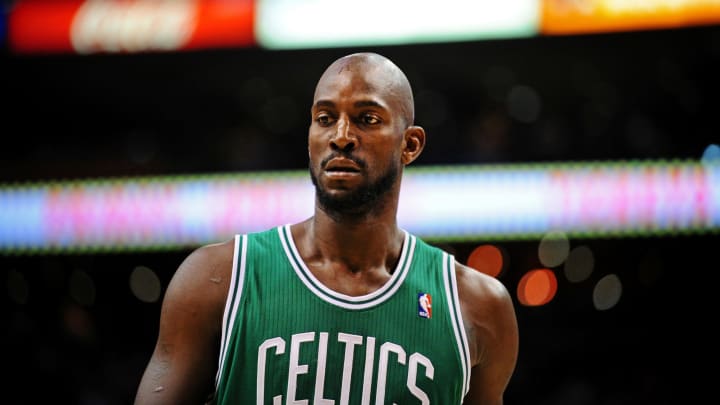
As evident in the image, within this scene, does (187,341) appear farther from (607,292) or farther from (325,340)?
(607,292)

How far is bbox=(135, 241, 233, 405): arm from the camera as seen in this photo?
2.79 metres

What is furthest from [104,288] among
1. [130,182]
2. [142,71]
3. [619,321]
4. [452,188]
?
[619,321]

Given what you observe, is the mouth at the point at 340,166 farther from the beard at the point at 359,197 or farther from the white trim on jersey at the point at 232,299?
the white trim on jersey at the point at 232,299

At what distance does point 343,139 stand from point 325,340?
0.62 metres

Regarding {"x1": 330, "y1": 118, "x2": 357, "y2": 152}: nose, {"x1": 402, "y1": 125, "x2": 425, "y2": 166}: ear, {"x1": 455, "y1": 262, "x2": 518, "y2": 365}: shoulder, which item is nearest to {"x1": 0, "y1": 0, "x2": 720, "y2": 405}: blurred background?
{"x1": 402, "y1": 125, "x2": 425, "y2": 166}: ear

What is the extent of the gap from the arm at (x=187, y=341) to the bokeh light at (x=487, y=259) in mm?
8285

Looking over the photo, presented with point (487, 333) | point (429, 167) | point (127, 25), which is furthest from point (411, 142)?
point (127, 25)

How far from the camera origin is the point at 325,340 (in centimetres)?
288

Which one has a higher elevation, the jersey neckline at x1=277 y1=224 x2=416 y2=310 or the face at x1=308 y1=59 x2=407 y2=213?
the face at x1=308 y1=59 x2=407 y2=213

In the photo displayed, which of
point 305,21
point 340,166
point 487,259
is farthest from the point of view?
point 487,259

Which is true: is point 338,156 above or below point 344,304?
above

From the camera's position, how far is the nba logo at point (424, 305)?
3023 millimetres

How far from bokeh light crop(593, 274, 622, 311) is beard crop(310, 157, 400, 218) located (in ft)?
30.5

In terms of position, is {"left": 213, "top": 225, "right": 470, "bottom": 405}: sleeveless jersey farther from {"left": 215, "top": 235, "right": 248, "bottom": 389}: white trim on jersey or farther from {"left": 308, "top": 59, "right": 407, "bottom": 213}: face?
{"left": 308, "top": 59, "right": 407, "bottom": 213}: face
